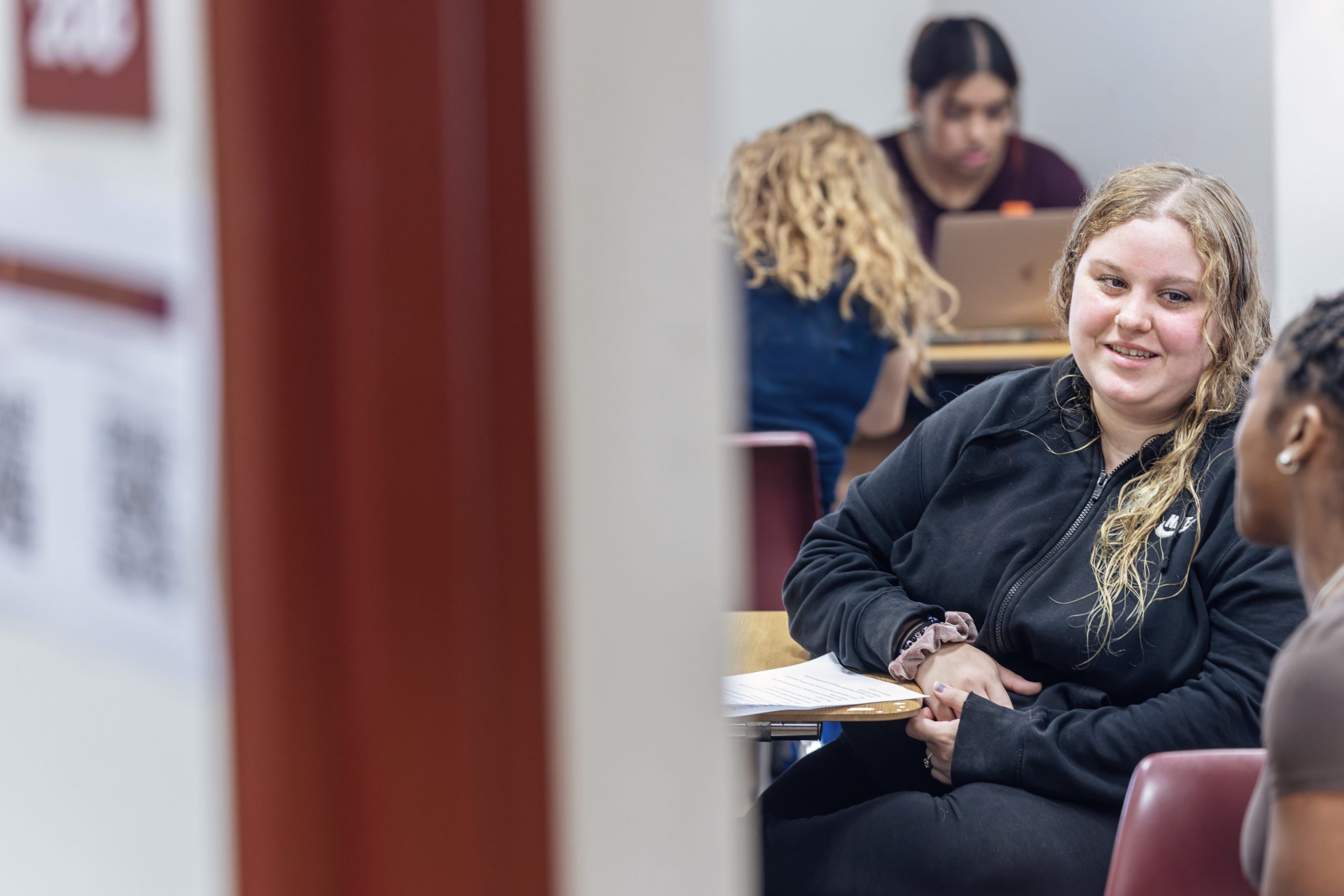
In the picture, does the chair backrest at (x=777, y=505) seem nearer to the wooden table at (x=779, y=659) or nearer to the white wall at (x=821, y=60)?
the wooden table at (x=779, y=659)

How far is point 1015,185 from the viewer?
16.3 ft

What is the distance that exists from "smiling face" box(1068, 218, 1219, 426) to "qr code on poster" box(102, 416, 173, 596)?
1222 mm

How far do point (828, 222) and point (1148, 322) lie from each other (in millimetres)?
1227

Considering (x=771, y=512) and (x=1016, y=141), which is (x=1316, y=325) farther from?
(x=1016, y=141)

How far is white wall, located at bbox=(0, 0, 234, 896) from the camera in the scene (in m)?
0.60

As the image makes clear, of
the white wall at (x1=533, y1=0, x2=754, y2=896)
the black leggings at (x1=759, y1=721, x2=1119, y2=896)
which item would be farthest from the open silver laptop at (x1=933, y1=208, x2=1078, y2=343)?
the white wall at (x1=533, y1=0, x2=754, y2=896)

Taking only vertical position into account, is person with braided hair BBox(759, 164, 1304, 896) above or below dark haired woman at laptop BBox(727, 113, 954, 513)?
below

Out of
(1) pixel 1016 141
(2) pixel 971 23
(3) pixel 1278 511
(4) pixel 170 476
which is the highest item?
(2) pixel 971 23

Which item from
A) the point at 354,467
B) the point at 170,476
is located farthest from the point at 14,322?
the point at 354,467

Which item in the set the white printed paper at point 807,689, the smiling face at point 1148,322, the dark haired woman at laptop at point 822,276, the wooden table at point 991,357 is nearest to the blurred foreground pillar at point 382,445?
the white printed paper at point 807,689

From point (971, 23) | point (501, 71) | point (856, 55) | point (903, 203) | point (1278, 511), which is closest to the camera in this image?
point (501, 71)

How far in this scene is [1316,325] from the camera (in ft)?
3.66

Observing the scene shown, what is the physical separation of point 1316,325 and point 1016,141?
4.07 meters

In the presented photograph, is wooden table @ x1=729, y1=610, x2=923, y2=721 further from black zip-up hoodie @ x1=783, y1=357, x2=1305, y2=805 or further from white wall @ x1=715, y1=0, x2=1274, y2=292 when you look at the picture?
white wall @ x1=715, y1=0, x2=1274, y2=292
